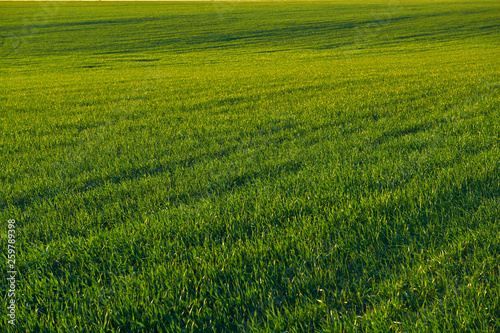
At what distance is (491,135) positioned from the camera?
6.86m

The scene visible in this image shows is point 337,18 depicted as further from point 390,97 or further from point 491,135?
point 491,135

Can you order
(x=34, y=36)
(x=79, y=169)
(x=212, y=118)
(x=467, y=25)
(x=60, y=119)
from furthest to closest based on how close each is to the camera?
(x=467, y=25), (x=34, y=36), (x=60, y=119), (x=212, y=118), (x=79, y=169)

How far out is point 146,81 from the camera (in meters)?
20.0

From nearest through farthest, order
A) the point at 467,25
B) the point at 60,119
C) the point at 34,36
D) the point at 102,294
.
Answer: the point at 102,294
the point at 60,119
the point at 34,36
the point at 467,25

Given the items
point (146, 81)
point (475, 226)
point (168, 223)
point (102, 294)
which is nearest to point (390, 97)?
point (475, 226)

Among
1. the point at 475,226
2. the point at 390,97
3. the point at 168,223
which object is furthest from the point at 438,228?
the point at 390,97

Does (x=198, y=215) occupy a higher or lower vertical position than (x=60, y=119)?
lower

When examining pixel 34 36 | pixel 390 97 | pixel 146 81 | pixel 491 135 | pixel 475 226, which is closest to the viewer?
pixel 475 226

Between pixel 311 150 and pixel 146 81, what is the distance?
1546 cm

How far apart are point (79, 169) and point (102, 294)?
3.91m

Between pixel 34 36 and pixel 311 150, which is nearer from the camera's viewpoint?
pixel 311 150

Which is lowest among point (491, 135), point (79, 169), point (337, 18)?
point (491, 135)

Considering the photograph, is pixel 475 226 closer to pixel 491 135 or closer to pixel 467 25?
pixel 491 135

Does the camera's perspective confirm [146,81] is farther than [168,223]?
Yes
